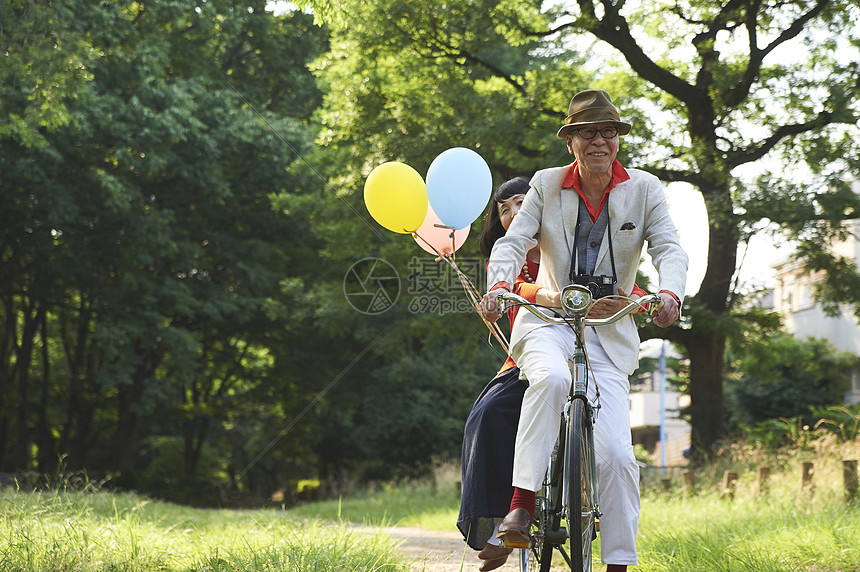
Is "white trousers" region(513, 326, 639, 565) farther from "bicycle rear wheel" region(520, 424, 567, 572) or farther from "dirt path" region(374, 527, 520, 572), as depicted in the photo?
"dirt path" region(374, 527, 520, 572)

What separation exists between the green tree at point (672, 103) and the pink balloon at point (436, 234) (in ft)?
20.2

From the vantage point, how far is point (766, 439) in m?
13.4

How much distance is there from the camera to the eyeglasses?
3.94 metres

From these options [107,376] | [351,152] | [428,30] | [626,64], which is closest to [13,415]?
[107,376]

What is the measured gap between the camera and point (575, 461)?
352 centimetres

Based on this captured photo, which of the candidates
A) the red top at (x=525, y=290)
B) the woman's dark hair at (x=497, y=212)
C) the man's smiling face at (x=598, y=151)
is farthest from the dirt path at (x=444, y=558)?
the man's smiling face at (x=598, y=151)

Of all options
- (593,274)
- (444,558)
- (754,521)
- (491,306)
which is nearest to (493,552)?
(491,306)

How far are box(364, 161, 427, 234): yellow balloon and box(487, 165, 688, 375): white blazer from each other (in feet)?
8.05

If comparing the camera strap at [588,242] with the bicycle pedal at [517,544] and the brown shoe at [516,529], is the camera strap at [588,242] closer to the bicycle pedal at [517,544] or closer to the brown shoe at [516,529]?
the brown shoe at [516,529]

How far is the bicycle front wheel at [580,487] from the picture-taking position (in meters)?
3.46

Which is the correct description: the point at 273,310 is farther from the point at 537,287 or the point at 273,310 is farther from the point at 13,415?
the point at 537,287

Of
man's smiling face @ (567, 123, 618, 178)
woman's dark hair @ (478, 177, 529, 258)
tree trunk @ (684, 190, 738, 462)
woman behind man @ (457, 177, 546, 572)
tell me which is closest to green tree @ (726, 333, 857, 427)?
tree trunk @ (684, 190, 738, 462)

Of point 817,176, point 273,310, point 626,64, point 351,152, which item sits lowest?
point 273,310

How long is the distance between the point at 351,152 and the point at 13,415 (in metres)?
17.1
